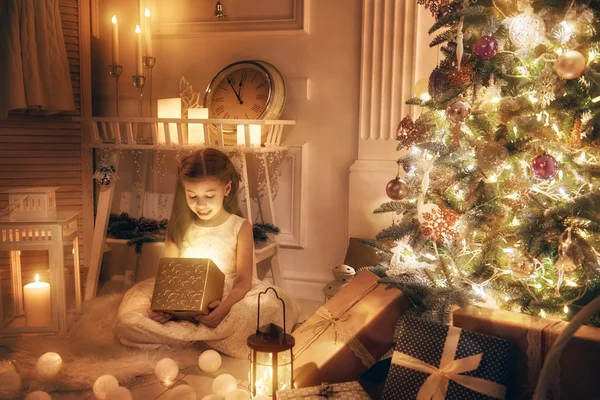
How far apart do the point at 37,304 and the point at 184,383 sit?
0.75m

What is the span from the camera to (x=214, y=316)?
2221mm

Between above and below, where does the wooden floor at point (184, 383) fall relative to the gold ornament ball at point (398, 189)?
below

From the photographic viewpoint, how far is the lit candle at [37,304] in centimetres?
229

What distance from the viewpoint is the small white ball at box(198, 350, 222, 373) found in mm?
2029

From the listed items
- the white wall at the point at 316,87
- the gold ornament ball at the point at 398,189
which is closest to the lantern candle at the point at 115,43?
the white wall at the point at 316,87

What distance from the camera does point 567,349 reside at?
4.97ft

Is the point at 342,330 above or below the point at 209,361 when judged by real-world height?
above

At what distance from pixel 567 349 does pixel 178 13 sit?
251 centimetres

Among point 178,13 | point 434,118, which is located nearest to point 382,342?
point 434,118

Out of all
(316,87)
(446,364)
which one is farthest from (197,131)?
(446,364)

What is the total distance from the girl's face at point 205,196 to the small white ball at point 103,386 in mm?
775

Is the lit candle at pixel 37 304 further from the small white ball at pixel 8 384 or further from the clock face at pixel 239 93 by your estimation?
the clock face at pixel 239 93

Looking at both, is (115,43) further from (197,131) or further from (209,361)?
(209,361)

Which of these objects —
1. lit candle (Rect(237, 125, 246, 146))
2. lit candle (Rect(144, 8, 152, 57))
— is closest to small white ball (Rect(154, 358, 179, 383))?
lit candle (Rect(237, 125, 246, 146))
